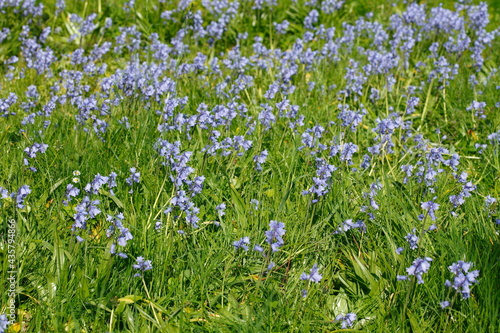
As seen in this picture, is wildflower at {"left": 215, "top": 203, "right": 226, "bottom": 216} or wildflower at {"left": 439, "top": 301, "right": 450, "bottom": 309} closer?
wildflower at {"left": 439, "top": 301, "right": 450, "bottom": 309}

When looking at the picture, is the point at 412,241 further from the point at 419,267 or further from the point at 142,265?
the point at 142,265

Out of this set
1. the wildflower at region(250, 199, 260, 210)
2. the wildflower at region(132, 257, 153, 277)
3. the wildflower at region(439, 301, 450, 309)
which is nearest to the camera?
the wildflower at region(439, 301, 450, 309)

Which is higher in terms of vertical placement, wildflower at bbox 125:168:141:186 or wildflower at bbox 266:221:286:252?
wildflower at bbox 266:221:286:252

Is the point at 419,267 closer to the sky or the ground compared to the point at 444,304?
closer to the sky

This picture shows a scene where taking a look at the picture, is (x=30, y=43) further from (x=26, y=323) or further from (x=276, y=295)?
(x=276, y=295)

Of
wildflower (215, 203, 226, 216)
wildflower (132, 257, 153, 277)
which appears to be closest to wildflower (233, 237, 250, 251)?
wildflower (215, 203, 226, 216)

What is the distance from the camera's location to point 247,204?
3148mm

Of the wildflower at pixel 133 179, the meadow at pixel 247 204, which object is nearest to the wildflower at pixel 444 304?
the meadow at pixel 247 204

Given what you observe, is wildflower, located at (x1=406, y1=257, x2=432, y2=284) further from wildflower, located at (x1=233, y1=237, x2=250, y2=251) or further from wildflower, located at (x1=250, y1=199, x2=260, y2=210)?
wildflower, located at (x1=250, y1=199, x2=260, y2=210)

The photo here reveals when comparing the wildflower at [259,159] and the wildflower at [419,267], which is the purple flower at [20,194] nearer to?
the wildflower at [259,159]

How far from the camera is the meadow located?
2490 millimetres

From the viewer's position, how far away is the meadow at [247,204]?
249cm

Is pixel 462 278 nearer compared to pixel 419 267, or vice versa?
pixel 462 278

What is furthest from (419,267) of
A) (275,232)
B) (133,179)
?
(133,179)
